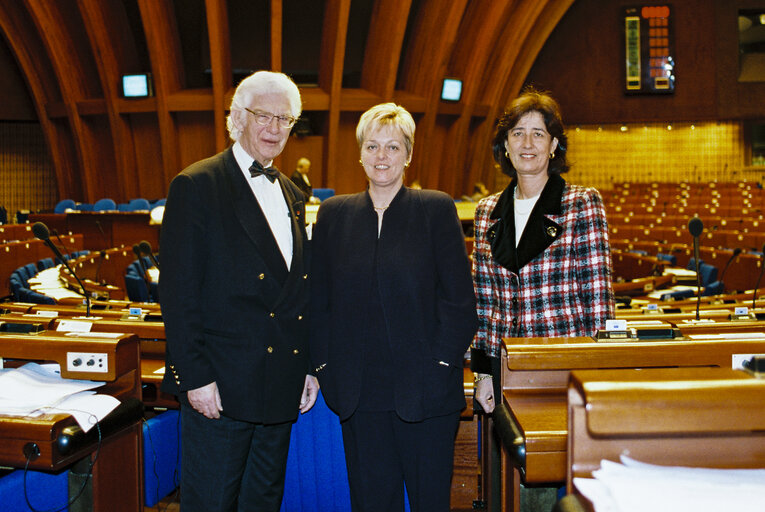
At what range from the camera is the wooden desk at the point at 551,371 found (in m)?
1.62

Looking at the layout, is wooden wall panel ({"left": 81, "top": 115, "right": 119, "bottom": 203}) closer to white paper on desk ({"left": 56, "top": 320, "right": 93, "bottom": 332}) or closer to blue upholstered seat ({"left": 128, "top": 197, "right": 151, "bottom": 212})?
blue upholstered seat ({"left": 128, "top": 197, "right": 151, "bottom": 212})

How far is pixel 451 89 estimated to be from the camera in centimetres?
1351

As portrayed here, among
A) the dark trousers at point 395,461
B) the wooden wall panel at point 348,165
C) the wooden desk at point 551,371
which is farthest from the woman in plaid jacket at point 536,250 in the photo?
the wooden wall panel at point 348,165

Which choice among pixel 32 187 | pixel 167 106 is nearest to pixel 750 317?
pixel 167 106

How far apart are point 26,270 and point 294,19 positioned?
937 centimetres

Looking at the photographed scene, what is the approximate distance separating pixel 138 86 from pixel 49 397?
1202cm

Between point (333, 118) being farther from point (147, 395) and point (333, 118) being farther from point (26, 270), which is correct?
point (147, 395)

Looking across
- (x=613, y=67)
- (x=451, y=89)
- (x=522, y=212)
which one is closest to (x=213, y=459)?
(x=522, y=212)

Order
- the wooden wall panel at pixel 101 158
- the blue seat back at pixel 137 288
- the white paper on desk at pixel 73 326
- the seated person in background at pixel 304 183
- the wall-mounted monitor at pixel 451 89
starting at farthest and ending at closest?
the wooden wall panel at pixel 101 158 < the wall-mounted monitor at pixel 451 89 < the seated person in background at pixel 304 183 < the blue seat back at pixel 137 288 < the white paper on desk at pixel 73 326

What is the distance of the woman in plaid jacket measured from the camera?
81.3 inches

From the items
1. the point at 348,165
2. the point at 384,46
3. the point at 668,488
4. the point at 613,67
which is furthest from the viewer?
the point at 613,67

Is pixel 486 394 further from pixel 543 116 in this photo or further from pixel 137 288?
pixel 137 288

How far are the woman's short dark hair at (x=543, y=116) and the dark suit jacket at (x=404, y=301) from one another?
15.5 inches

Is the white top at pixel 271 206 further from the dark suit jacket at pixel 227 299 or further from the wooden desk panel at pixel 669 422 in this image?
the wooden desk panel at pixel 669 422
